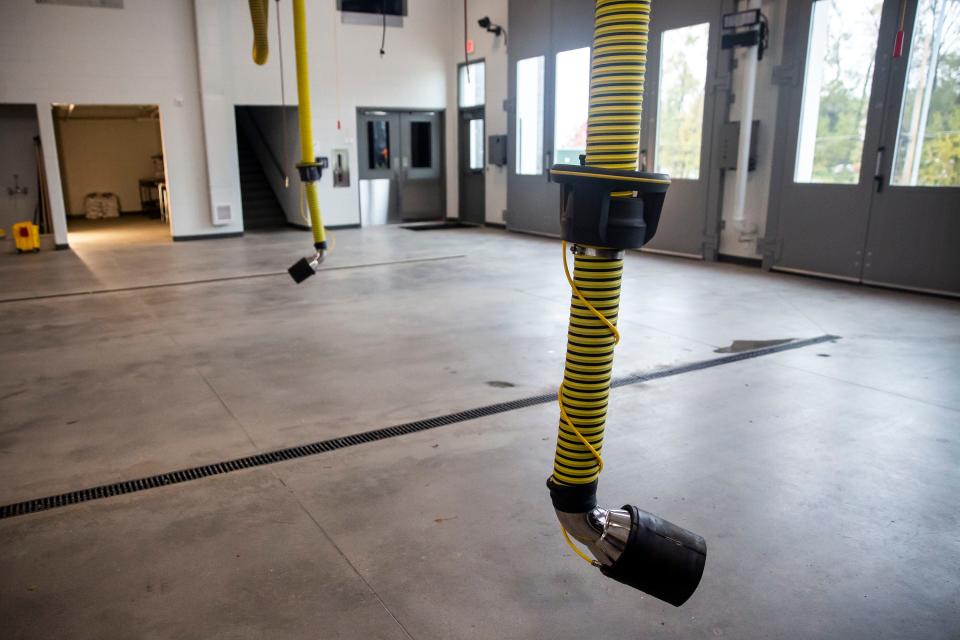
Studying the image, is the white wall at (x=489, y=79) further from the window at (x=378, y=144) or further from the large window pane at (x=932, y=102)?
the large window pane at (x=932, y=102)

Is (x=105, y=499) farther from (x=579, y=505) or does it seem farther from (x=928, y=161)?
(x=928, y=161)

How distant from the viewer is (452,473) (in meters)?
2.68

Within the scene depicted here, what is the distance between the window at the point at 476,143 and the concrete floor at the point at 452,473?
23.0ft

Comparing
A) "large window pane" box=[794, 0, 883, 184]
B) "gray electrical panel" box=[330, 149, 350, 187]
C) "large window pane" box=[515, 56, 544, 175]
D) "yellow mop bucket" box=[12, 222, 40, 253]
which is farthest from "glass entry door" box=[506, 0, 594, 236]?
"yellow mop bucket" box=[12, 222, 40, 253]

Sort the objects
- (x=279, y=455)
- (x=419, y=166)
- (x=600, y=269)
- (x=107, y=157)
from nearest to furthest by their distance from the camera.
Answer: (x=600, y=269)
(x=279, y=455)
(x=419, y=166)
(x=107, y=157)

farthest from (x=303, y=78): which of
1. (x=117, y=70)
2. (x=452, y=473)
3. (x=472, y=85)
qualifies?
(x=472, y=85)

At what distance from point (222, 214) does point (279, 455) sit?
329 inches

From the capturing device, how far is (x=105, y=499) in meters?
2.50

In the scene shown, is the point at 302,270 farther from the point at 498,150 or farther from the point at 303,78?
the point at 498,150

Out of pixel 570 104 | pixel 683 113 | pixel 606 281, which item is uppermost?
pixel 570 104

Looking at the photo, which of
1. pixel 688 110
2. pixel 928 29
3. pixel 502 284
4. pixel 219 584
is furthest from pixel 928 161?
pixel 219 584

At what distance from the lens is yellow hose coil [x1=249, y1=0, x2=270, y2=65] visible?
15.8 feet

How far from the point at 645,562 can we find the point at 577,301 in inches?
21.8

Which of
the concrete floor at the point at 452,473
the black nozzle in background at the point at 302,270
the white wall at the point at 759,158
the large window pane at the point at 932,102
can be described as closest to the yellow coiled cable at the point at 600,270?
the concrete floor at the point at 452,473
